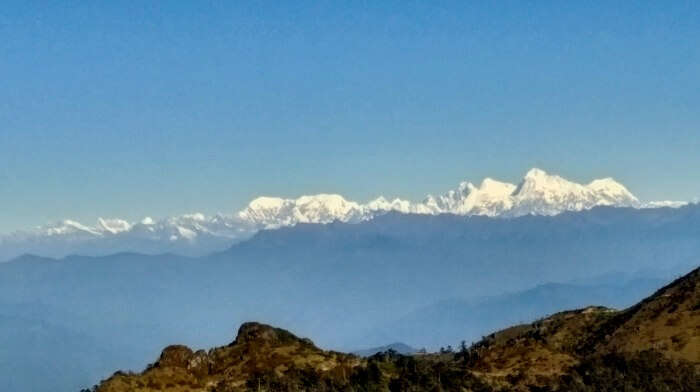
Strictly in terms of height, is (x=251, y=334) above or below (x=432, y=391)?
above

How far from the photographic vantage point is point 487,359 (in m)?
186

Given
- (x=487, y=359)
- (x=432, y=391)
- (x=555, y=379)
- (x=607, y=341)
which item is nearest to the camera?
(x=432, y=391)

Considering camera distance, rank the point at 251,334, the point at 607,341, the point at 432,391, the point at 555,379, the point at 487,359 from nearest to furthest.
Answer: the point at 432,391, the point at 555,379, the point at 251,334, the point at 487,359, the point at 607,341

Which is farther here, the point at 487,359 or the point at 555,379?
the point at 487,359

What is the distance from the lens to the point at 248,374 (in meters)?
160

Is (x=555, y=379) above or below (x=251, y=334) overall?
below

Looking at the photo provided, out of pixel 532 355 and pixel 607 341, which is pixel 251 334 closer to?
pixel 532 355

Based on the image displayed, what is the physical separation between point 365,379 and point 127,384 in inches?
1361

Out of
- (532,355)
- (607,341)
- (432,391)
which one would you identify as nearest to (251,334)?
(432,391)

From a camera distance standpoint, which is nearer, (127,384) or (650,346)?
(127,384)

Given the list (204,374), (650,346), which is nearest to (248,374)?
(204,374)

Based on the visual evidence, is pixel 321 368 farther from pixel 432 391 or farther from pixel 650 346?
pixel 650 346

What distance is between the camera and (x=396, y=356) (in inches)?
7594

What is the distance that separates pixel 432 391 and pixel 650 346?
5590cm
